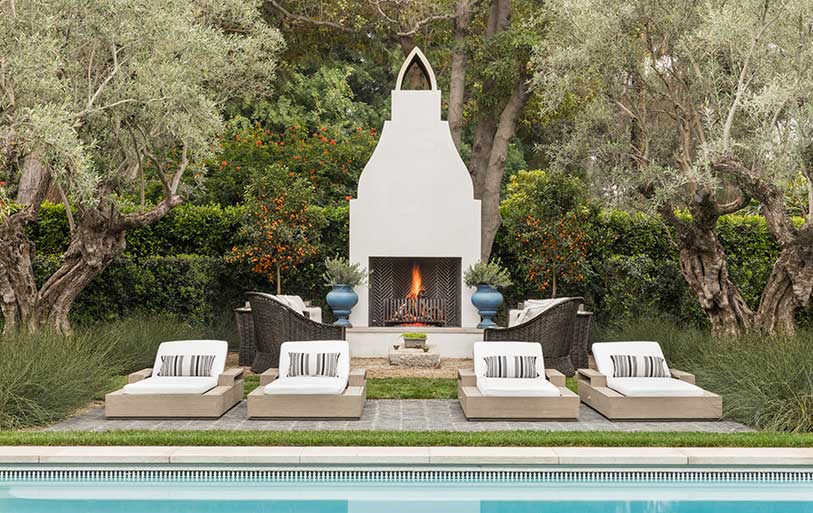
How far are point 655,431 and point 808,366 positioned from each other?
1.97m

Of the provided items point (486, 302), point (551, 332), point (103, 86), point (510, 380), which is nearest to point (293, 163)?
point (486, 302)

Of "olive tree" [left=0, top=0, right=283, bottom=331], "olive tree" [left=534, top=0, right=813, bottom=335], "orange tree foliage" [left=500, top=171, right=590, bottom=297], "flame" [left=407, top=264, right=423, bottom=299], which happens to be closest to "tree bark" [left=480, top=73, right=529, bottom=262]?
"orange tree foliage" [left=500, top=171, right=590, bottom=297]

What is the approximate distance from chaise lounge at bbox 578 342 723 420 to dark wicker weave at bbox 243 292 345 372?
154 inches

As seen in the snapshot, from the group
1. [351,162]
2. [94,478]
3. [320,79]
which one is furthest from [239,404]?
[320,79]

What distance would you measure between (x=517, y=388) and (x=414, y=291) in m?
7.28

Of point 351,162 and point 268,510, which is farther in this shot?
point 351,162

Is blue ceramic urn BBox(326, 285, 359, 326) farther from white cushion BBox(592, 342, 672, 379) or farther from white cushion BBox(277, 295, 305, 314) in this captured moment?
white cushion BBox(592, 342, 672, 379)

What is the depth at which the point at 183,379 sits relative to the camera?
891 cm

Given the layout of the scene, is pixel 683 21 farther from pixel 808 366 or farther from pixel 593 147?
pixel 808 366

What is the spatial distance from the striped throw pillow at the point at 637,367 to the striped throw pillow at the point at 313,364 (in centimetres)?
319

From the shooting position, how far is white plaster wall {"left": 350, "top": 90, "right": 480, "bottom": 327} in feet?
49.3

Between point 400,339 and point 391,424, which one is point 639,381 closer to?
point 391,424

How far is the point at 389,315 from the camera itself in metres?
15.4

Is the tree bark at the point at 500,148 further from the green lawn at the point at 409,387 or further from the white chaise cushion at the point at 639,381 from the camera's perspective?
the white chaise cushion at the point at 639,381
